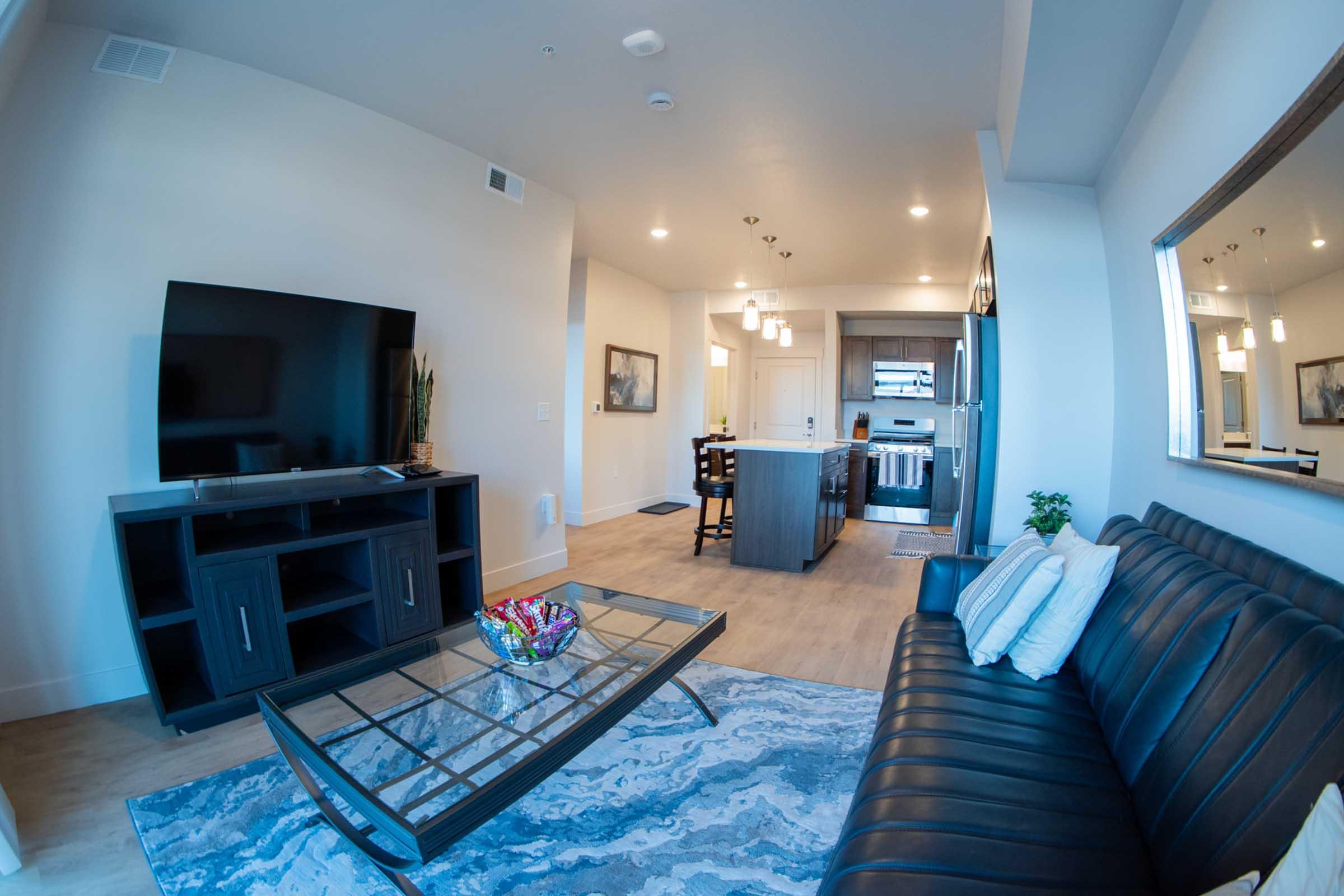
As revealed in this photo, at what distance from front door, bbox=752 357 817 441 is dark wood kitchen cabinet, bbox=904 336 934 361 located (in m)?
1.55

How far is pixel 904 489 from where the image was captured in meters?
6.54

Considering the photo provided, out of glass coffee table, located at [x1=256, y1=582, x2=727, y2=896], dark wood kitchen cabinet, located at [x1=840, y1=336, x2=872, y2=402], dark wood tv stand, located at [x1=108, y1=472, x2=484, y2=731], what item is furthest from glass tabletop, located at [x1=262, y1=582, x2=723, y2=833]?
dark wood kitchen cabinet, located at [x1=840, y1=336, x2=872, y2=402]

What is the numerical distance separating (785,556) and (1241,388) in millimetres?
2971

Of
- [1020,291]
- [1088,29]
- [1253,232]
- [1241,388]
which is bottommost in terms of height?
[1241,388]

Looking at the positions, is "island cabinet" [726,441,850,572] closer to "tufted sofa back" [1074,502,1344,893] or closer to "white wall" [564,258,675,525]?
"white wall" [564,258,675,525]

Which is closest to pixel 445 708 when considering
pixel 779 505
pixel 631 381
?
pixel 779 505

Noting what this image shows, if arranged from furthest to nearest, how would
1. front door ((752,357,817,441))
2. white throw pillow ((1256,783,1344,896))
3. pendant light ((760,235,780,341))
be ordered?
front door ((752,357,817,441)) < pendant light ((760,235,780,341)) < white throw pillow ((1256,783,1344,896))

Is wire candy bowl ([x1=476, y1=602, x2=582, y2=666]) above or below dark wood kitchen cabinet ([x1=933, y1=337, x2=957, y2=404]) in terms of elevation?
below

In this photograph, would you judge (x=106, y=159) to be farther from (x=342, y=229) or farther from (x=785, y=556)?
(x=785, y=556)

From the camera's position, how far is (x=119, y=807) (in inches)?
66.4

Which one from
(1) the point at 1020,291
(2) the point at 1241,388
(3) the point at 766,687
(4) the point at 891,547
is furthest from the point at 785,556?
(2) the point at 1241,388

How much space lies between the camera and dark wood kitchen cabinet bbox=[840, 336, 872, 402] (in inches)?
274

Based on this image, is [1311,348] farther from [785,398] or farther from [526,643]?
[785,398]

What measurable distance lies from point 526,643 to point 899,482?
566 cm
